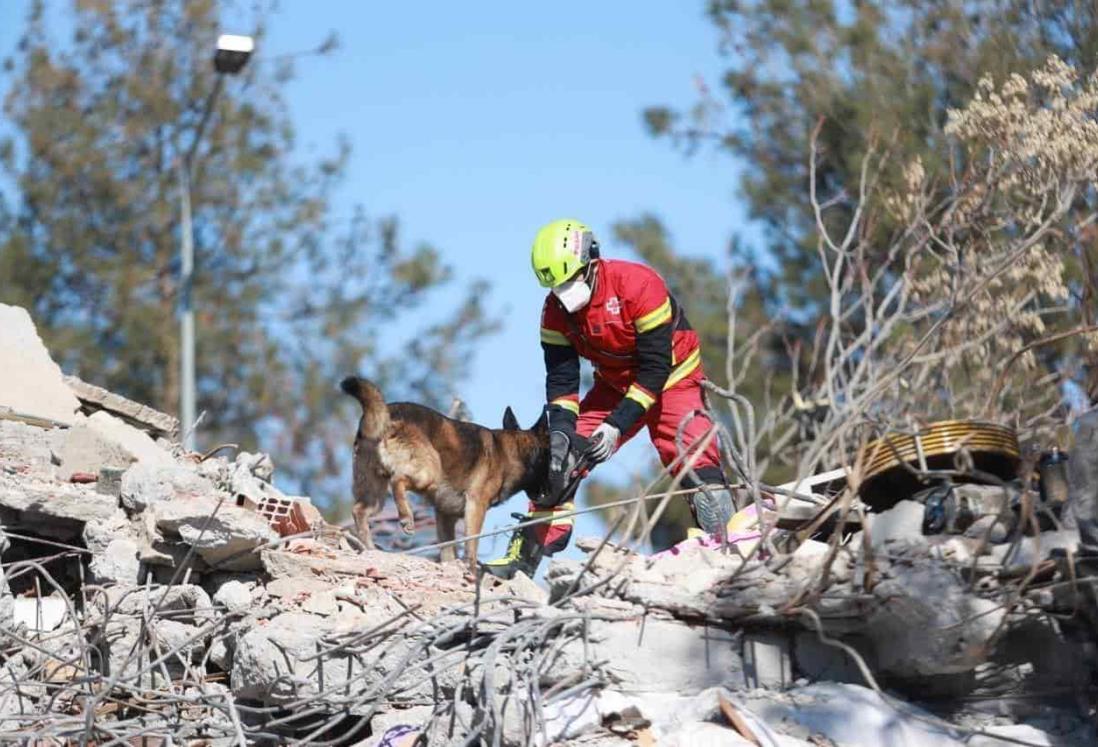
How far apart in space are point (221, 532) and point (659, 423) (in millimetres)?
2906

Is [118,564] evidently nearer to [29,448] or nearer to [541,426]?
[29,448]

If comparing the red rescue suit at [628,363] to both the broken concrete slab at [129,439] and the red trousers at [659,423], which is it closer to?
the red trousers at [659,423]

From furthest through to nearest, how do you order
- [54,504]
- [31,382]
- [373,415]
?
[373,415] → [31,382] → [54,504]

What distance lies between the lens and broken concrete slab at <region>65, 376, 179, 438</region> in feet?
33.0

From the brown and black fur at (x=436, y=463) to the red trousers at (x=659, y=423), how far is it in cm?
129

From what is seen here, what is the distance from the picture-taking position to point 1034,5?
16047 mm

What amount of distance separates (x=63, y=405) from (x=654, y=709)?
5.22 metres

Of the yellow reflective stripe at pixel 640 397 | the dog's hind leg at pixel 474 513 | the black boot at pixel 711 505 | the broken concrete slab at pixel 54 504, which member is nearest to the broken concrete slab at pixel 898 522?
the black boot at pixel 711 505

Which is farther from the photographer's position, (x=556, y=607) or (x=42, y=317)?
(x=42, y=317)

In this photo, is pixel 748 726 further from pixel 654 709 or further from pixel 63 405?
pixel 63 405

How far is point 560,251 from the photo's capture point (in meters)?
9.04

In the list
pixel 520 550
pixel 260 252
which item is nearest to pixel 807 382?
pixel 520 550

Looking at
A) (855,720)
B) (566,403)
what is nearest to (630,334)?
(566,403)

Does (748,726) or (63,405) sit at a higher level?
(63,405)
